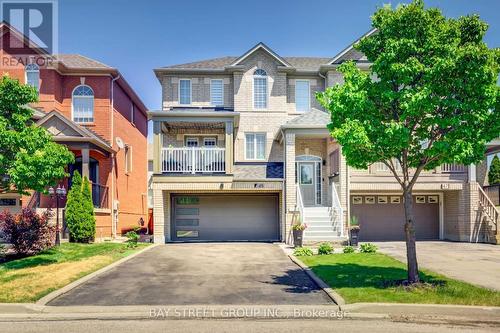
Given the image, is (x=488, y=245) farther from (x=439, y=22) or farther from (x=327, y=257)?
(x=439, y=22)

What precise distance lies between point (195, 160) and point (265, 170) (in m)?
3.67

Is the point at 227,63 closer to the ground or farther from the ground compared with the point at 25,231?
farther from the ground

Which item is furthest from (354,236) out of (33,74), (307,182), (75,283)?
(33,74)

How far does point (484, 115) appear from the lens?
28.3ft

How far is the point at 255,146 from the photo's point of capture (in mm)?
22125

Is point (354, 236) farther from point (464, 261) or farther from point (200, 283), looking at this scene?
point (200, 283)

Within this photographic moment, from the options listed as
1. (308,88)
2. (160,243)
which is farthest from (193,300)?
(308,88)

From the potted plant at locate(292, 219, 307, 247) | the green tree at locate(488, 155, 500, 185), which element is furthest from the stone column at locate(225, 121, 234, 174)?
the green tree at locate(488, 155, 500, 185)

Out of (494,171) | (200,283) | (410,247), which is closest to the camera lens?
(410,247)

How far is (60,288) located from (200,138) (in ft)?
45.9

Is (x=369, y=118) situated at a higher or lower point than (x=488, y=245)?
higher

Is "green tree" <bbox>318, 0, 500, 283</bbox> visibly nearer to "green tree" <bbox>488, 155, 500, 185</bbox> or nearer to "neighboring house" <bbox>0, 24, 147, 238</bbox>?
"neighboring house" <bbox>0, 24, 147, 238</bbox>

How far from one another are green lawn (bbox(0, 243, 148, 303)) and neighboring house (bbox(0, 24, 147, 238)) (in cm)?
488

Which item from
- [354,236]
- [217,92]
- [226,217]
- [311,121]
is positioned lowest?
[354,236]
